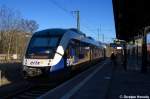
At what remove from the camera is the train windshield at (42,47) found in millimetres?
20984

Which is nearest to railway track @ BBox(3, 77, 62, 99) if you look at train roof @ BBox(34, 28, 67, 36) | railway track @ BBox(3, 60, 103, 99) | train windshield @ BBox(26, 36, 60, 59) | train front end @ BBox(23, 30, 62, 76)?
railway track @ BBox(3, 60, 103, 99)

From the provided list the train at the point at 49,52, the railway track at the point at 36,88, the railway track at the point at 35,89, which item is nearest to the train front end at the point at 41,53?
the train at the point at 49,52

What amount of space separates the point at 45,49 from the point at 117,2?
15.8 feet

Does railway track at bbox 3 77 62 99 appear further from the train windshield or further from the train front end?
the train windshield

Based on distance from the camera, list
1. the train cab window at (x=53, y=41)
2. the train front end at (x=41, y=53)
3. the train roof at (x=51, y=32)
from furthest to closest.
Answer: the train roof at (x=51, y=32), the train cab window at (x=53, y=41), the train front end at (x=41, y=53)

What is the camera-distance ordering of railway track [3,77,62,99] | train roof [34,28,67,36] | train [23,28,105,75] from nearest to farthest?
1. railway track [3,77,62,99]
2. train [23,28,105,75]
3. train roof [34,28,67,36]

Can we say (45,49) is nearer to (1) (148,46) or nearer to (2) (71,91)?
(2) (71,91)

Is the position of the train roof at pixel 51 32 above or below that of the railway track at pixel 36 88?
above

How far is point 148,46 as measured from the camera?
89.0ft

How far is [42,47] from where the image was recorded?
21656 millimetres

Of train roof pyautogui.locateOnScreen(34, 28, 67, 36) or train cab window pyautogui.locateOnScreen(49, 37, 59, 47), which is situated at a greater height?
train roof pyautogui.locateOnScreen(34, 28, 67, 36)

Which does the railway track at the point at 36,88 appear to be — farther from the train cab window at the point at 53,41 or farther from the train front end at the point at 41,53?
the train cab window at the point at 53,41

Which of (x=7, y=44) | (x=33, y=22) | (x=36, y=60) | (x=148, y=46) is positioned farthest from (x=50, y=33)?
(x=33, y=22)

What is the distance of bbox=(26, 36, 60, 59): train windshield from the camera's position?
2098cm
